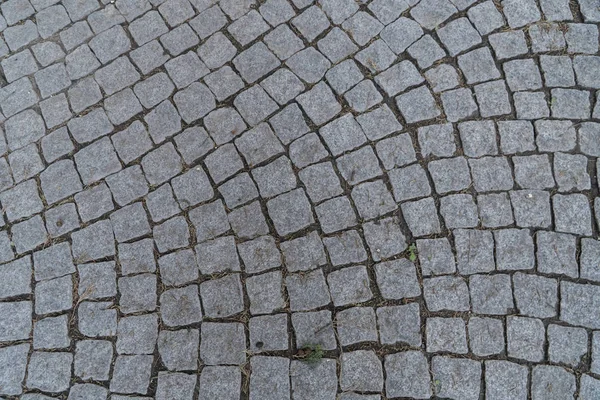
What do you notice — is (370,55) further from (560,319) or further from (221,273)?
(560,319)

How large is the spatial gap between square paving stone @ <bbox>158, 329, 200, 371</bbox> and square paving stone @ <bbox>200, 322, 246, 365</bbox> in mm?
48

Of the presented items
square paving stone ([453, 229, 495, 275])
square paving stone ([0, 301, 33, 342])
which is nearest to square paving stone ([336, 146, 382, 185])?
square paving stone ([453, 229, 495, 275])

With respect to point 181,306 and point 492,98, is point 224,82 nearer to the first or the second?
point 181,306

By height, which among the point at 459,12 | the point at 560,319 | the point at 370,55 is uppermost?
the point at 459,12

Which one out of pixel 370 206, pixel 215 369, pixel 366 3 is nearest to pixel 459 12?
pixel 366 3

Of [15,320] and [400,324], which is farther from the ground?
[400,324]

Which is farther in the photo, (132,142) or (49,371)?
(132,142)

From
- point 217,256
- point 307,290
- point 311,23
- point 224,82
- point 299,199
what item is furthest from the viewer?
point 311,23

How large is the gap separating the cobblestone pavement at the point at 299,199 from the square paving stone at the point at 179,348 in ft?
0.04

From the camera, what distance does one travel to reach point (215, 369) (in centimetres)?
310

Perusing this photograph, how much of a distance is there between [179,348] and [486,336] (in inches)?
71.4

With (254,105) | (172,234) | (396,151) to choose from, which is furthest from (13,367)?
(396,151)

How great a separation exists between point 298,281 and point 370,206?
669 millimetres

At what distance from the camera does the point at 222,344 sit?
315 cm
